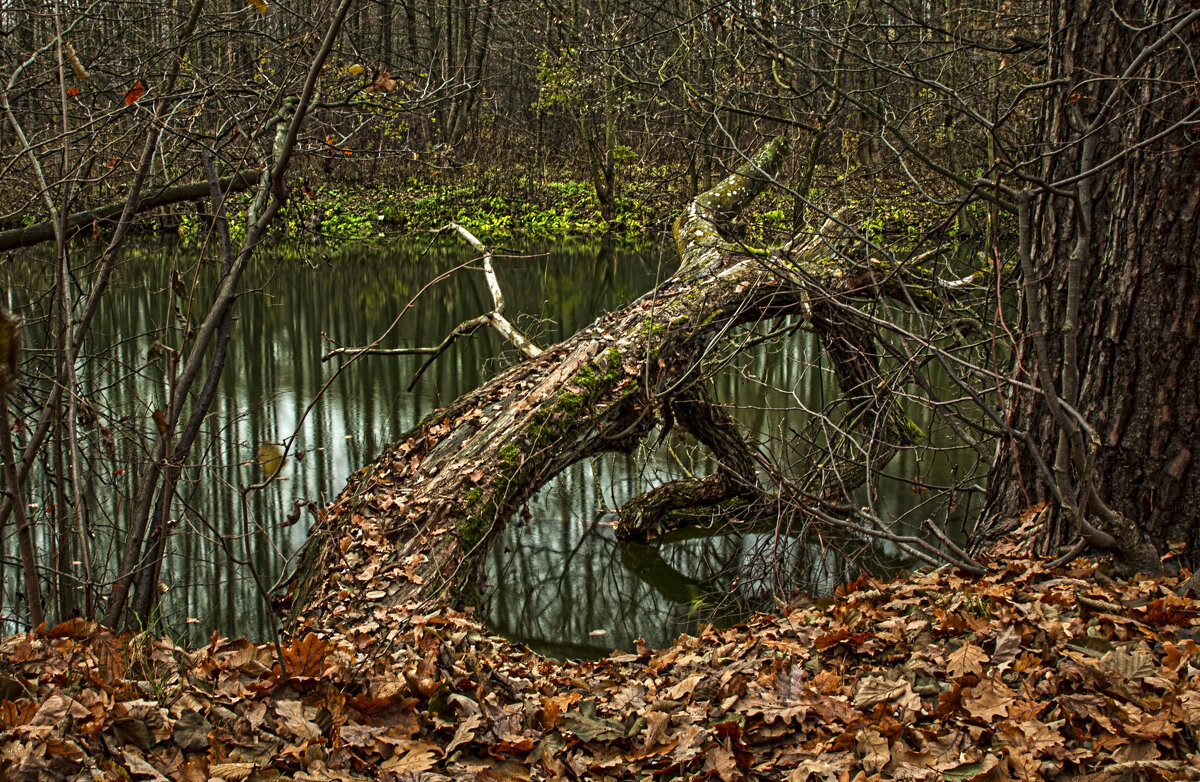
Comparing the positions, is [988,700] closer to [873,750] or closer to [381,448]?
[873,750]

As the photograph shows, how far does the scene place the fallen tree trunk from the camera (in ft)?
15.7

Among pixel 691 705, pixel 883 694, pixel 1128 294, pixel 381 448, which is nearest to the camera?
pixel 883 694

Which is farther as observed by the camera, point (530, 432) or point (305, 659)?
point (530, 432)

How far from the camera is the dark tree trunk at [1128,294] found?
3.51m

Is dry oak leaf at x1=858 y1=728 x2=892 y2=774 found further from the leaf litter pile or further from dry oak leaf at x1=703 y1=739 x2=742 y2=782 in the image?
dry oak leaf at x1=703 y1=739 x2=742 y2=782

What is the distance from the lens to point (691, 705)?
3311 mm

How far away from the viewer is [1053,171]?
402 cm

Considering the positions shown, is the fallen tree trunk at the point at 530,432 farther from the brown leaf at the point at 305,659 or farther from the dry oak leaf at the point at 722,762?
the dry oak leaf at the point at 722,762

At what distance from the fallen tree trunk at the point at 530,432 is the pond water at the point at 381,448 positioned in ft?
1.29

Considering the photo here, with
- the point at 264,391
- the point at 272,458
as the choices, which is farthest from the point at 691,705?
the point at 264,391

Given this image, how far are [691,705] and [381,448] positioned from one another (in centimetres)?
692

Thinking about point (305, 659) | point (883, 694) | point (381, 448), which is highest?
point (305, 659)

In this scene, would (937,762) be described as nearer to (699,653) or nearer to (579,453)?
(699,653)

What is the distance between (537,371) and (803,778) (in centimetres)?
369
